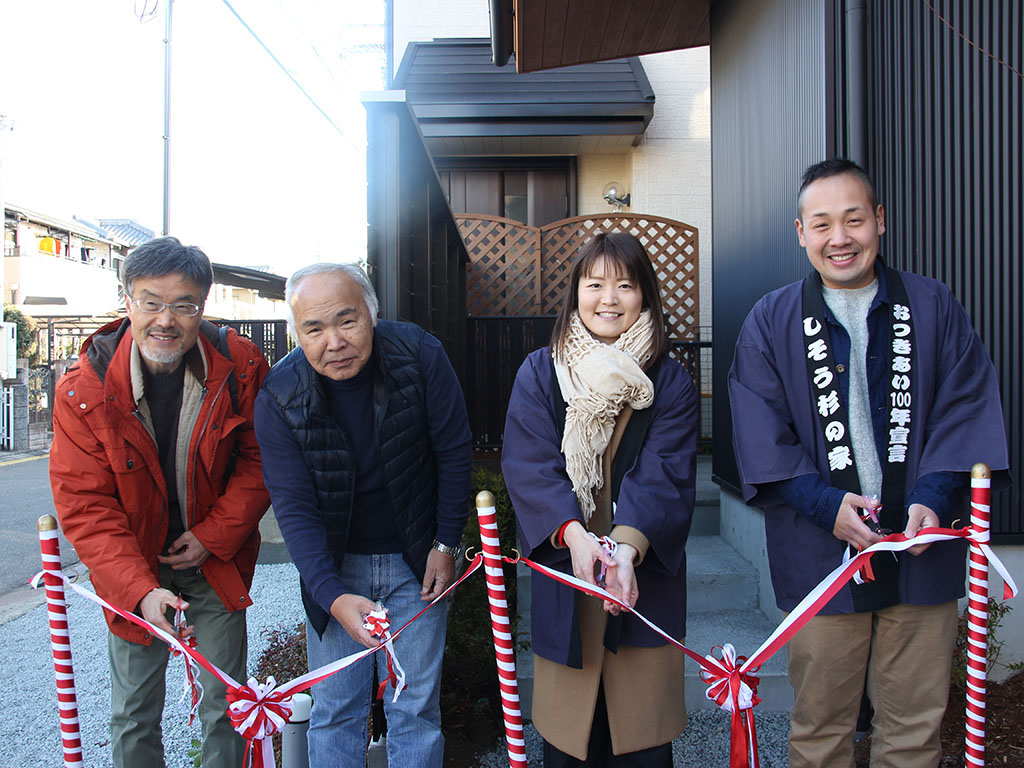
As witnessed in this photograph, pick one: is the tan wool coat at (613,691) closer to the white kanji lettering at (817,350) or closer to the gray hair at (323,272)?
the white kanji lettering at (817,350)

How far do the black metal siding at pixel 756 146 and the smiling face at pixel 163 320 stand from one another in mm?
2715

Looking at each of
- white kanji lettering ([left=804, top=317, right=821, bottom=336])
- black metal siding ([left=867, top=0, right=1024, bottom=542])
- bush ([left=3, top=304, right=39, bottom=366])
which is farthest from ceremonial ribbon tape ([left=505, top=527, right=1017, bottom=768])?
bush ([left=3, top=304, right=39, bottom=366])

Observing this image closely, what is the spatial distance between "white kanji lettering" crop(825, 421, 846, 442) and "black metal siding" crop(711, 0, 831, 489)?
5.16 ft

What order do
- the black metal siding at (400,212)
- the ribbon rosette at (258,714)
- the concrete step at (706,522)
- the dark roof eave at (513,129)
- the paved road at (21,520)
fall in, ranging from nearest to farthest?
the ribbon rosette at (258,714)
the black metal siding at (400,212)
the concrete step at (706,522)
the paved road at (21,520)
the dark roof eave at (513,129)

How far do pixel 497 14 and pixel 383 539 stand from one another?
3.35 meters

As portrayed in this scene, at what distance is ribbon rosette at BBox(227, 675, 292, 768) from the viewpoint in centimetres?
167

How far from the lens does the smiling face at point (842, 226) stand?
1.95 meters

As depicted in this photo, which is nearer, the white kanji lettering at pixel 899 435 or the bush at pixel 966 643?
the white kanji lettering at pixel 899 435

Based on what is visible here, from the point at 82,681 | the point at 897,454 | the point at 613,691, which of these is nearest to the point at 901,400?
the point at 897,454

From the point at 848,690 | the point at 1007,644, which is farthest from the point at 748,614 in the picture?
the point at 848,690

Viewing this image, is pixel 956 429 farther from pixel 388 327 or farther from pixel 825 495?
pixel 388 327

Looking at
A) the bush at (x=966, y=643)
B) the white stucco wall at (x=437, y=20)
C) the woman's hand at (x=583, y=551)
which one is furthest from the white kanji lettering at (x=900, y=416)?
the white stucco wall at (x=437, y=20)

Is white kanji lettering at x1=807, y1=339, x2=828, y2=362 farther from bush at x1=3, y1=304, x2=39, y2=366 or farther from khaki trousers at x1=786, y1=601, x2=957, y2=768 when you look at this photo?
bush at x1=3, y1=304, x2=39, y2=366

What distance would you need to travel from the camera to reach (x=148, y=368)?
2.13m
